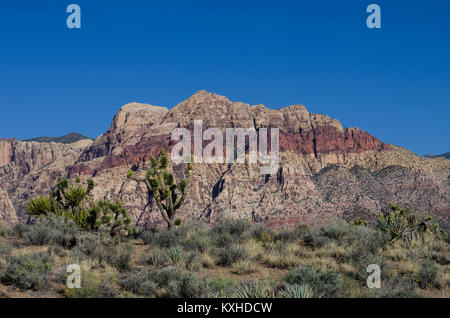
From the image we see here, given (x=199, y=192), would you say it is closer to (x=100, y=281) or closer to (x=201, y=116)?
(x=201, y=116)

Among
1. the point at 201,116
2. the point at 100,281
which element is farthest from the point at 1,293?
the point at 201,116

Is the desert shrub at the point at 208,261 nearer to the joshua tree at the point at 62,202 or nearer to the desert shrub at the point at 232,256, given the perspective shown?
the desert shrub at the point at 232,256

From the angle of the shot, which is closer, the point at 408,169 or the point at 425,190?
the point at 425,190

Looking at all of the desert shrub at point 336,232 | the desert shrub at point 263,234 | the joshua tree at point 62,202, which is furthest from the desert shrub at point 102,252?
the desert shrub at point 336,232

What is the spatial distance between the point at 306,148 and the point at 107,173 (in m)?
74.1

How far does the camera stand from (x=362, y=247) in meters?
11.9

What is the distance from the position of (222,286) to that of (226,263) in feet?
8.38

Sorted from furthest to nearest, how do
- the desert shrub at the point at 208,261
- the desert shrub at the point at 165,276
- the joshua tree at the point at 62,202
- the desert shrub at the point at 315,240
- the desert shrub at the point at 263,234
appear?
the joshua tree at the point at 62,202, the desert shrub at the point at 263,234, the desert shrub at the point at 315,240, the desert shrub at the point at 208,261, the desert shrub at the point at 165,276

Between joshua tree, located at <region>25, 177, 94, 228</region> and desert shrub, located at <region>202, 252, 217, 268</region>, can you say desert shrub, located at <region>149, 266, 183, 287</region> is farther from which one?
joshua tree, located at <region>25, 177, 94, 228</region>

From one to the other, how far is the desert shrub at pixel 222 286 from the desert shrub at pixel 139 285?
1.24 metres

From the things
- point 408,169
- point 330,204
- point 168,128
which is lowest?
point 330,204

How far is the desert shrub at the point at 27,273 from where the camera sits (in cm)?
876

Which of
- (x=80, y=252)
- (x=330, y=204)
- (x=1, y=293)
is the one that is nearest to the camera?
(x=1, y=293)
